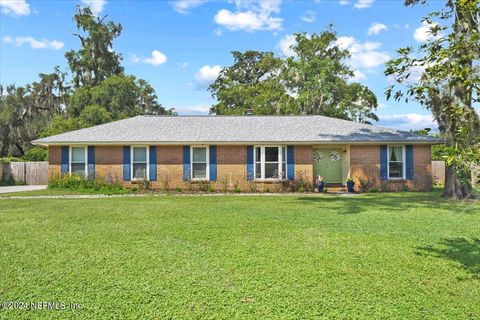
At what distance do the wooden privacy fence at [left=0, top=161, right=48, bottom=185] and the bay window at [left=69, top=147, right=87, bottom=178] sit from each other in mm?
7255

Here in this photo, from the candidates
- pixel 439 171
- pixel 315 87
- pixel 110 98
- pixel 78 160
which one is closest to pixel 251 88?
pixel 315 87

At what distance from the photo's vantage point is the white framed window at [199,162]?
58.6 feet

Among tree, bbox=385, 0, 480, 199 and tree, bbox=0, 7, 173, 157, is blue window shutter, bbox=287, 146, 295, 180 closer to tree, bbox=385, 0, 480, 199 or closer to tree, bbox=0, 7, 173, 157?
tree, bbox=385, 0, 480, 199

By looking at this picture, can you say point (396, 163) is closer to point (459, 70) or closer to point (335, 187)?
point (335, 187)

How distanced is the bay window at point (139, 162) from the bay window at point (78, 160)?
2.48 meters

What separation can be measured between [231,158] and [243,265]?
12563 mm

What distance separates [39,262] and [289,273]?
385 cm

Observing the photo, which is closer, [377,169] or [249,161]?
[249,161]

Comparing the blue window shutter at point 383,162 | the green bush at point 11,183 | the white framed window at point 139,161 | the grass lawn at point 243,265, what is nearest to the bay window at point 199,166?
the white framed window at point 139,161

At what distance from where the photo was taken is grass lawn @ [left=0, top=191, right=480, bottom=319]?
4.03 m

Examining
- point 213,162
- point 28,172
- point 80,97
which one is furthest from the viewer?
point 80,97

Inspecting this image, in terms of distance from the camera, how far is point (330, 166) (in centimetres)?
1953

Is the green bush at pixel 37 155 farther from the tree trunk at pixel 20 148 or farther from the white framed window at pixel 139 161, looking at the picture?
the white framed window at pixel 139 161

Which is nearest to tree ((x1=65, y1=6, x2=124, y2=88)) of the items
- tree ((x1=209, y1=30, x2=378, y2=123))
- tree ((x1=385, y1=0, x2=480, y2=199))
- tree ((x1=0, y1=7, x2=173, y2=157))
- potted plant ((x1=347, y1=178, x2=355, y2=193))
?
tree ((x1=0, y1=7, x2=173, y2=157))
